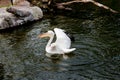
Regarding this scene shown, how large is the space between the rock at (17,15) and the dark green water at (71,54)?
33.8 inches

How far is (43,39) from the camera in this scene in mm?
20312

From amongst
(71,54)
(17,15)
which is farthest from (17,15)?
(71,54)

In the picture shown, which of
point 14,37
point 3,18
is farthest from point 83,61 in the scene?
point 3,18

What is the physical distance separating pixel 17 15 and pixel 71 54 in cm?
790

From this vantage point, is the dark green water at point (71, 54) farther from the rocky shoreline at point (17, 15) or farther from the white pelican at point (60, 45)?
the rocky shoreline at point (17, 15)

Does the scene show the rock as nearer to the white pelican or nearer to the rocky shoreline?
the rocky shoreline

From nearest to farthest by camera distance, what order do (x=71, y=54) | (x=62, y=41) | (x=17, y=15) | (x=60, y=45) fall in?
(x=71, y=54)
(x=60, y=45)
(x=62, y=41)
(x=17, y=15)

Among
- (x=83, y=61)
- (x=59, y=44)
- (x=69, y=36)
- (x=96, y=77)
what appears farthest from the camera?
(x=69, y=36)

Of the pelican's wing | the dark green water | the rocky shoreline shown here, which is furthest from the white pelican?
the rocky shoreline

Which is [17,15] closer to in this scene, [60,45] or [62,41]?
[62,41]

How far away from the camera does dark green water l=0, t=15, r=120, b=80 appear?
15422 mm

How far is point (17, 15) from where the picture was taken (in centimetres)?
2444

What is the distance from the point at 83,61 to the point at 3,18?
8892mm

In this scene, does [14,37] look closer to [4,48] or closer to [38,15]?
[4,48]
